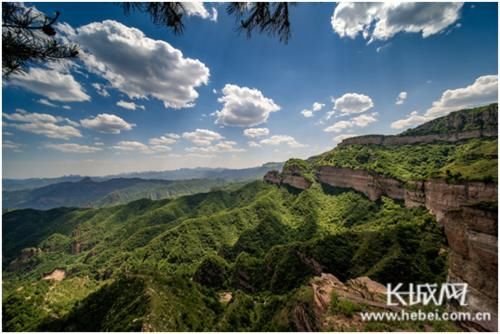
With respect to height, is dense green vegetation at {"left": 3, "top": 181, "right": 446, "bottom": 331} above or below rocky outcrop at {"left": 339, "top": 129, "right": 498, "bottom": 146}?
below

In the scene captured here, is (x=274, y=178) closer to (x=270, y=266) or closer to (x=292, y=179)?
(x=292, y=179)

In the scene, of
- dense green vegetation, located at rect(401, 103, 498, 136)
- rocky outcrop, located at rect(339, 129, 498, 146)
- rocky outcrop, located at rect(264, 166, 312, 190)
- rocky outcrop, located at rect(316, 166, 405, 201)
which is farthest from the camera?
rocky outcrop, located at rect(264, 166, 312, 190)

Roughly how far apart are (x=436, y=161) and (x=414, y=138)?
24305mm

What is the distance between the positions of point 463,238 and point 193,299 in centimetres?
2565

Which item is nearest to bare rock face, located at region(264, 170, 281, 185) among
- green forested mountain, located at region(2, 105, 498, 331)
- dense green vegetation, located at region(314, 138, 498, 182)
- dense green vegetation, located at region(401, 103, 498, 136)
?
green forested mountain, located at region(2, 105, 498, 331)

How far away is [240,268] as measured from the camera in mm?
35375

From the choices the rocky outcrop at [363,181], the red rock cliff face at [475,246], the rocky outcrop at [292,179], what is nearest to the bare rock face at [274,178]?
the rocky outcrop at [292,179]

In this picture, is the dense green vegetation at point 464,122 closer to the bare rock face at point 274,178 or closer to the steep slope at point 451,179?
the steep slope at point 451,179

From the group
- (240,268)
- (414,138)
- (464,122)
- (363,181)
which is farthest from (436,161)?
(240,268)

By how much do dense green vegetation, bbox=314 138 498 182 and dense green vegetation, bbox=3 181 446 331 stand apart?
6.81 metres

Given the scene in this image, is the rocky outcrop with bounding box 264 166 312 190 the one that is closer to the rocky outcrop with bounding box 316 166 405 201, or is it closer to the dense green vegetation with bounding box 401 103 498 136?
the rocky outcrop with bounding box 316 166 405 201

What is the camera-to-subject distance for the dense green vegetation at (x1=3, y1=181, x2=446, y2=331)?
2108 centimetres

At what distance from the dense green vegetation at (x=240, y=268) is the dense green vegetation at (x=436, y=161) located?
6.81 metres

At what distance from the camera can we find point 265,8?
6.00m
